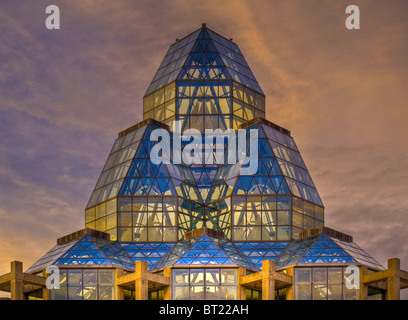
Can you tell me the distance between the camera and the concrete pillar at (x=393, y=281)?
9638 centimetres

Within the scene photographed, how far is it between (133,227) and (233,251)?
14.2 meters

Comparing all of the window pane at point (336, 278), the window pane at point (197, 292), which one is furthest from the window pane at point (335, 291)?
the window pane at point (197, 292)

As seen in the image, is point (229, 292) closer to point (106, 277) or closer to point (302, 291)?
point (302, 291)

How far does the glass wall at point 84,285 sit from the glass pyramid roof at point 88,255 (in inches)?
47.3

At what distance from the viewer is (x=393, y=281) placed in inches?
3804

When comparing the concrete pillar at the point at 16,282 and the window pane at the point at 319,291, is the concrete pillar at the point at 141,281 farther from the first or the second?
the window pane at the point at 319,291

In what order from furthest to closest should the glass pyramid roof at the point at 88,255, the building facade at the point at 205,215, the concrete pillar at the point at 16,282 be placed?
the glass pyramid roof at the point at 88,255 → the building facade at the point at 205,215 → the concrete pillar at the point at 16,282

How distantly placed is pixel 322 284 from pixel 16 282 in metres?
33.3

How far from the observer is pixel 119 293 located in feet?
328

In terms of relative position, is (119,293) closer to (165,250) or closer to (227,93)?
(165,250)

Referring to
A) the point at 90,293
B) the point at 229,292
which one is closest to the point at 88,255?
the point at 90,293

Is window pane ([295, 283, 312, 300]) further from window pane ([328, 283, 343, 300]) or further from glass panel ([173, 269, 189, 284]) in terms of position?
glass panel ([173, 269, 189, 284])

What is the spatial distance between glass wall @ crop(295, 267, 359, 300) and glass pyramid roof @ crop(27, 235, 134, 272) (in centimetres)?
1936
